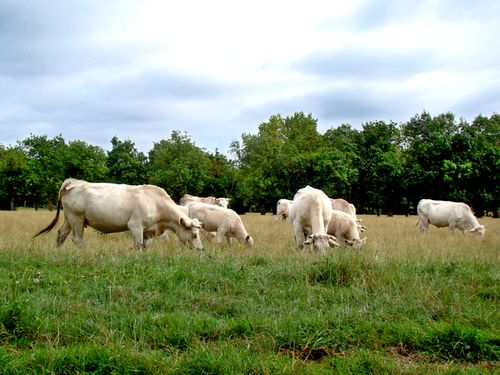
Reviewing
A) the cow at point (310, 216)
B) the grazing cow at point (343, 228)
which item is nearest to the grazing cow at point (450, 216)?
the grazing cow at point (343, 228)

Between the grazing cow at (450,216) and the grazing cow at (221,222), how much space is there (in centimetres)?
1202

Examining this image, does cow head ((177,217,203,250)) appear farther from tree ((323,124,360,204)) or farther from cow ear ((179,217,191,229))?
tree ((323,124,360,204))

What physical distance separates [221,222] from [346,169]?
3751cm

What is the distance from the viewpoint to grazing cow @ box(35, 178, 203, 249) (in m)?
12.6

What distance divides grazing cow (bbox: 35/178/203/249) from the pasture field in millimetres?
3848

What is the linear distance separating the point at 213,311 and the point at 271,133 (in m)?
62.2

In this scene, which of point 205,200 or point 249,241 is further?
point 205,200

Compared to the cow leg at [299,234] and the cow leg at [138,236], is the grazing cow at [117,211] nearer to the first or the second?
the cow leg at [138,236]

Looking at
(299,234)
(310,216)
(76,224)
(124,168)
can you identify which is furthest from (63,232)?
(124,168)

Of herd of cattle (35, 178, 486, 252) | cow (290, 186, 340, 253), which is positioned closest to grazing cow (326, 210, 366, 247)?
herd of cattle (35, 178, 486, 252)

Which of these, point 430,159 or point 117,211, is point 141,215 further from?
point 430,159

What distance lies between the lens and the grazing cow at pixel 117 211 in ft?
41.4

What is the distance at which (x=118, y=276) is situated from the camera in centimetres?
738

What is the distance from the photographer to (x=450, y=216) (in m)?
22.9
